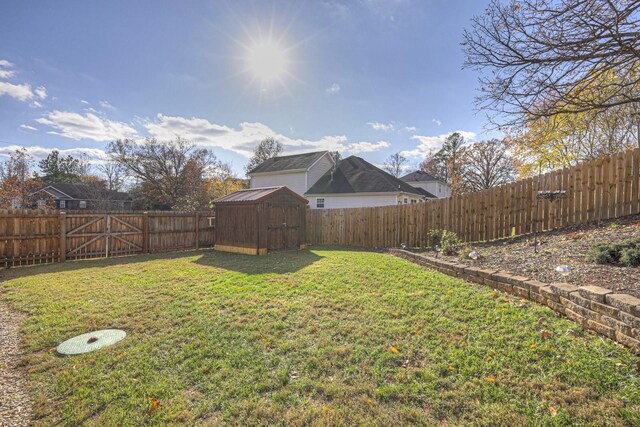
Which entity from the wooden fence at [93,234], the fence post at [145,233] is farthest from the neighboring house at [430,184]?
the fence post at [145,233]

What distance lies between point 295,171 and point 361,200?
6.22 metres

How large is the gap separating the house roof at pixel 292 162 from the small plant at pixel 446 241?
14579 mm

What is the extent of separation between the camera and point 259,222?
10.7 metres

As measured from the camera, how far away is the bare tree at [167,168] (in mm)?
26406

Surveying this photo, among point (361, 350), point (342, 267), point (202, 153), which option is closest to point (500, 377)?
point (361, 350)

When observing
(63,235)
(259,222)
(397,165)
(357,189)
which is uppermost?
(397,165)

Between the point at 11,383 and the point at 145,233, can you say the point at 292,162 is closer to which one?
the point at 145,233

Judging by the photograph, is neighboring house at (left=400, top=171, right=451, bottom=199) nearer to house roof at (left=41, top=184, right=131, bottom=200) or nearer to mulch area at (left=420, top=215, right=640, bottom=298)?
mulch area at (left=420, top=215, right=640, bottom=298)

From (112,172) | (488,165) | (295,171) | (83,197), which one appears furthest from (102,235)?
(83,197)

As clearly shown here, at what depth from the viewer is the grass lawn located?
85.7 inches

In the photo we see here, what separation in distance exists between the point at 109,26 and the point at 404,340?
11.0 m

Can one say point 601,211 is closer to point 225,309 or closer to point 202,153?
point 225,309

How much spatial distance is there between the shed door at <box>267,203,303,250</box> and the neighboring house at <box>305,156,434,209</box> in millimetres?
8513

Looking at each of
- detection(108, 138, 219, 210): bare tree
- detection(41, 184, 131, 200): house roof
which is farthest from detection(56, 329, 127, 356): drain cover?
detection(41, 184, 131, 200): house roof
